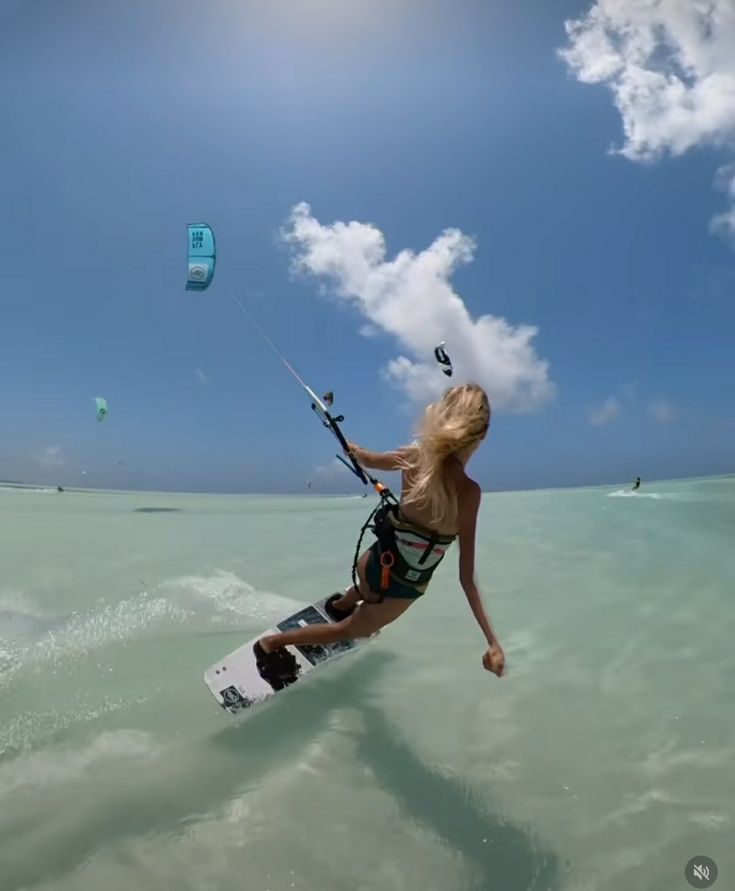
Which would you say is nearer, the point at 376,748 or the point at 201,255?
the point at 376,748

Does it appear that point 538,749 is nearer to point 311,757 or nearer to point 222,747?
point 311,757

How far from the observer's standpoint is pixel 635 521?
1608cm

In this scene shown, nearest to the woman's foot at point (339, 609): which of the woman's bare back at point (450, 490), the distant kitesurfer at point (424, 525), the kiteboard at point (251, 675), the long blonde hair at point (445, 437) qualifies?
the kiteboard at point (251, 675)

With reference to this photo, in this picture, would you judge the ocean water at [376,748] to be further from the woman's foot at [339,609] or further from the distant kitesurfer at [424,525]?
the distant kitesurfer at [424,525]

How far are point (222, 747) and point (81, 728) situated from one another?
102 cm

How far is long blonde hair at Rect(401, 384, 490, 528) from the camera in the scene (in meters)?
3.68

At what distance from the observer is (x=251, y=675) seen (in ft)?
15.2

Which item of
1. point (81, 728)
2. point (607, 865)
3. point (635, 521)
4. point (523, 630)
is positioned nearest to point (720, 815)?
point (607, 865)

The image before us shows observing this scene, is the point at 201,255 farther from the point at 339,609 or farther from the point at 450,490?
the point at 450,490

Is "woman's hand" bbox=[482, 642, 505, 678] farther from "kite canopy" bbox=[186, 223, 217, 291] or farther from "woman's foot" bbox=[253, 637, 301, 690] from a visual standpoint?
"kite canopy" bbox=[186, 223, 217, 291]

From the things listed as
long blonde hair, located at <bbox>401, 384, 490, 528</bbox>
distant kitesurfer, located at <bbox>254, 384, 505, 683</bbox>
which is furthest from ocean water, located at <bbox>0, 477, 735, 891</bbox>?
long blonde hair, located at <bbox>401, 384, 490, 528</bbox>

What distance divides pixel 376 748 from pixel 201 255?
12.2m

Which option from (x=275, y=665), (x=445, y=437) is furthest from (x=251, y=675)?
(x=445, y=437)

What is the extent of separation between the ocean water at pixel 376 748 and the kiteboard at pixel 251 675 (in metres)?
0.13
